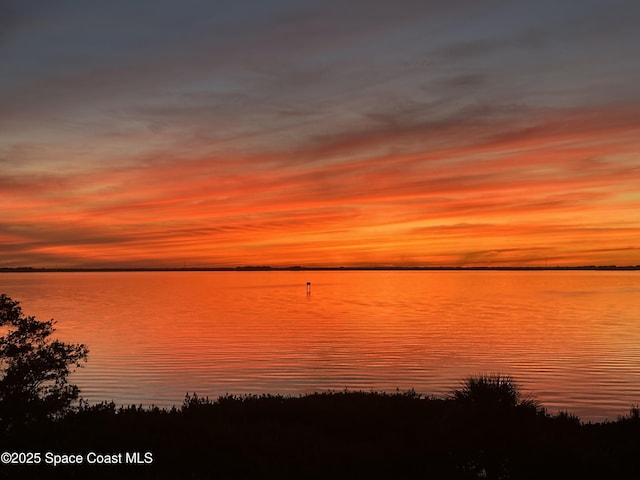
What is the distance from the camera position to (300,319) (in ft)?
239

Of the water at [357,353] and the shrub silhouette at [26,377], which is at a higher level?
the shrub silhouette at [26,377]

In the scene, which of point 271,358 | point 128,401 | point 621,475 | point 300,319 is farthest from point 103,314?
point 621,475

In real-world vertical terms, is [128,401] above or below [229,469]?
below

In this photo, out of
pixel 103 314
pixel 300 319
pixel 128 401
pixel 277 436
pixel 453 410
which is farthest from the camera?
pixel 103 314

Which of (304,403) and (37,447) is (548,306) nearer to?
(304,403)

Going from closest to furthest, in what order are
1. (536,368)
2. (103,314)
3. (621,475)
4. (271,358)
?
(621,475) → (536,368) → (271,358) → (103,314)

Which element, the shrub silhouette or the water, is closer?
the shrub silhouette

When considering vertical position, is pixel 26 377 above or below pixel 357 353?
above

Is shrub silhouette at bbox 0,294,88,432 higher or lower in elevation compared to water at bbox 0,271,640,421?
higher

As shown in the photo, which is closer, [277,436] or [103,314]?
[277,436]

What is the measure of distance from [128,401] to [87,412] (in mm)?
13588

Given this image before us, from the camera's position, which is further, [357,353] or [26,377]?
[357,353]

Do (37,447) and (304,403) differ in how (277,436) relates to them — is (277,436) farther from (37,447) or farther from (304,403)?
(37,447)

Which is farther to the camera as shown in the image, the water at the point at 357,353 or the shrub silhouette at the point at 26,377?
the water at the point at 357,353
